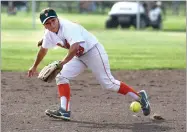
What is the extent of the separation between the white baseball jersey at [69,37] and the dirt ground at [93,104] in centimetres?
105

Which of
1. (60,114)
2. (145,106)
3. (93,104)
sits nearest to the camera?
(60,114)

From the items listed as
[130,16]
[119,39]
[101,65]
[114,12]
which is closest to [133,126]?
[101,65]

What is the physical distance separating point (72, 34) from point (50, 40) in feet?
1.55

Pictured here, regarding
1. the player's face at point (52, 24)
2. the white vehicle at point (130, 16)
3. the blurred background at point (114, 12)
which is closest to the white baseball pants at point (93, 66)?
the player's face at point (52, 24)

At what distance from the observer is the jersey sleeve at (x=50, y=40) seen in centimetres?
803

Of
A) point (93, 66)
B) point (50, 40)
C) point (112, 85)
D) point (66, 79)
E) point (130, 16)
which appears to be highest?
point (50, 40)

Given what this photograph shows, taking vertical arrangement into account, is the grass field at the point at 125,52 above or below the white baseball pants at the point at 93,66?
below

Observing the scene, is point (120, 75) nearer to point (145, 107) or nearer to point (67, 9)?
point (145, 107)

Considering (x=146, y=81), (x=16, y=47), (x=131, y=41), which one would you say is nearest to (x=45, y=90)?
(x=146, y=81)

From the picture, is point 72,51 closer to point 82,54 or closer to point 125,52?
point 82,54

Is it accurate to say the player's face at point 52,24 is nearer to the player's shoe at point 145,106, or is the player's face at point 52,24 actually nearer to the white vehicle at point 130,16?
the player's shoe at point 145,106

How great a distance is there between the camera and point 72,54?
7738mm

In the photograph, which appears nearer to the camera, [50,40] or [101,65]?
[50,40]

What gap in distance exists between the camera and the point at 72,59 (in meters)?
8.37
